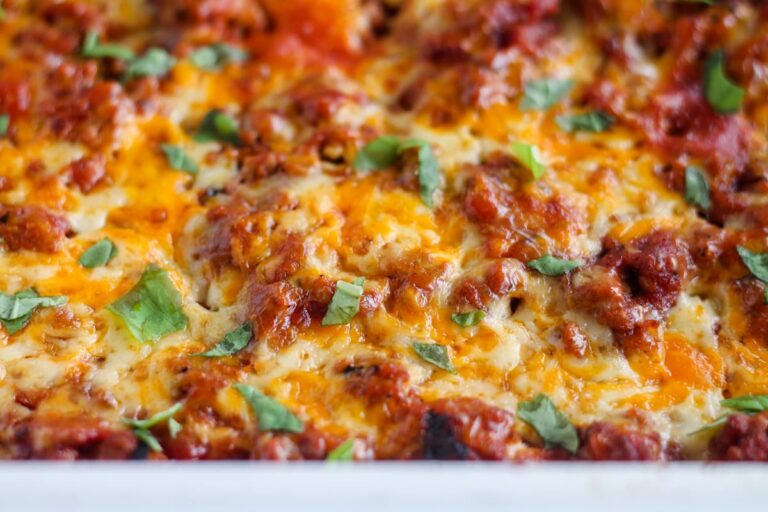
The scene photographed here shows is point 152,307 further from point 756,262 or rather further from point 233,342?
point 756,262

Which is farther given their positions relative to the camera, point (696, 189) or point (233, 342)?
point (696, 189)

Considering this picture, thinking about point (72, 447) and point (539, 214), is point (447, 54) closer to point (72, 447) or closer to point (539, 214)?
point (539, 214)

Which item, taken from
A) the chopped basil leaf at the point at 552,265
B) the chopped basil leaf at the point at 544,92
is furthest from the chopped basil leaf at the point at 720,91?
the chopped basil leaf at the point at 552,265

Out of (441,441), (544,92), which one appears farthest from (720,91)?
(441,441)

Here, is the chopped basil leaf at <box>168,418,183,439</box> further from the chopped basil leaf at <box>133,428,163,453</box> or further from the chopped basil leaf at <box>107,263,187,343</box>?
the chopped basil leaf at <box>107,263,187,343</box>

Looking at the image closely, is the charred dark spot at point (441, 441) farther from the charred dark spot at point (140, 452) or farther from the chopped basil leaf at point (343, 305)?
the charred dark spot at point (140, 452)
